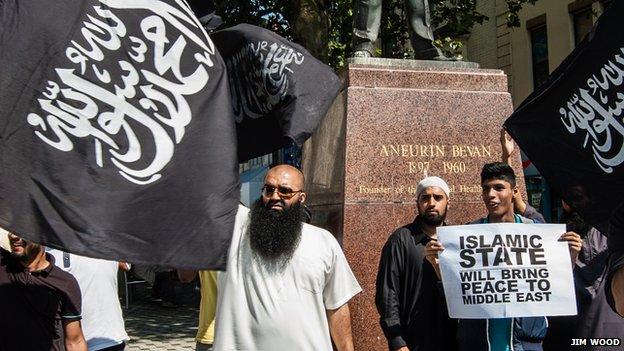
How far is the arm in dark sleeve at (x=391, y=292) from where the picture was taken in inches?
155

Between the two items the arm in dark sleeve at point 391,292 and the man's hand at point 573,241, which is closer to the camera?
the man's hand at point 573,241

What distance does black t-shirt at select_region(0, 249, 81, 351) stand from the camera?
3.41 metres

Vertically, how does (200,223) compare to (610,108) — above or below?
below

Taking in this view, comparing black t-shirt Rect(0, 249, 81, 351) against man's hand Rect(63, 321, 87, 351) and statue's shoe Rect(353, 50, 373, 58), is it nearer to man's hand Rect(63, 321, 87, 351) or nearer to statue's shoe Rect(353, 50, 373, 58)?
man's hand Rect(63, 321, 87, 351)

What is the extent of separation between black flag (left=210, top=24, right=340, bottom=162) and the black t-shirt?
1.01 m

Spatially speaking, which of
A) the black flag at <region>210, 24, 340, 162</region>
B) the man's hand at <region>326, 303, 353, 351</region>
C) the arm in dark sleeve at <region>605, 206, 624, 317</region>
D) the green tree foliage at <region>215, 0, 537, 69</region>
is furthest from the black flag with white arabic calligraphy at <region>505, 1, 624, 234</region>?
the green tree foliage at <region>215, 0, 537, 69</region>

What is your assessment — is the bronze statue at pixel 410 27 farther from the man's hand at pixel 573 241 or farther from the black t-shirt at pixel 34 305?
the black t-shirt at pixel 34 305

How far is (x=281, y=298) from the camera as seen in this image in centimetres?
345

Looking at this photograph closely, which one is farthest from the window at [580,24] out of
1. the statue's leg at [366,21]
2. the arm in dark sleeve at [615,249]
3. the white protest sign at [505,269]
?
the arm in dark sleeve at [615,249]

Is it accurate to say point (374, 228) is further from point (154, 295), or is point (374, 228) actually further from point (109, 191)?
point (154, 295)

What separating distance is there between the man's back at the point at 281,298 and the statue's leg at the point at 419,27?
11.7 ft

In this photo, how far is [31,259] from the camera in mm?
3604

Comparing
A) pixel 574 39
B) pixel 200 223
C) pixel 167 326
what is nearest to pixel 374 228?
pixel 200 223

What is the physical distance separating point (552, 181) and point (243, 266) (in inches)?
55.0
